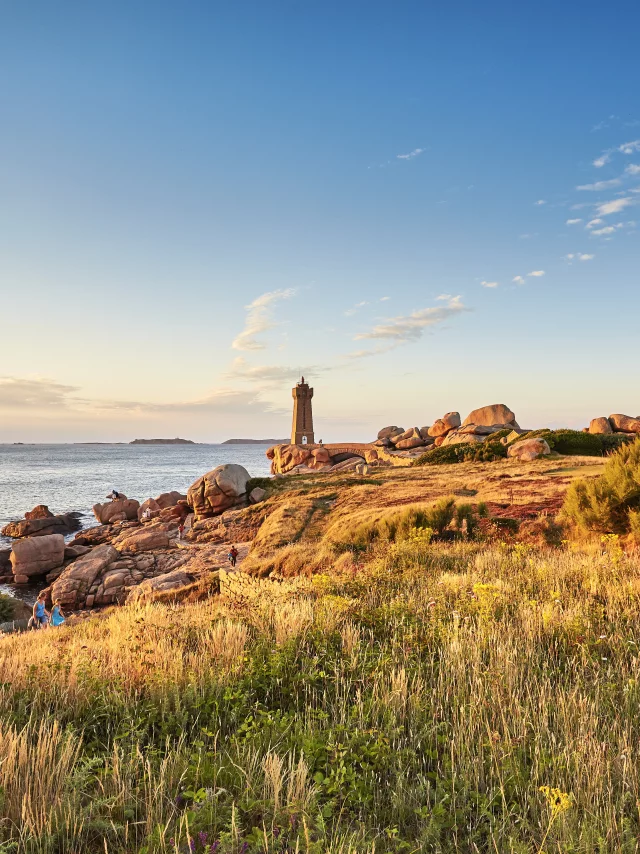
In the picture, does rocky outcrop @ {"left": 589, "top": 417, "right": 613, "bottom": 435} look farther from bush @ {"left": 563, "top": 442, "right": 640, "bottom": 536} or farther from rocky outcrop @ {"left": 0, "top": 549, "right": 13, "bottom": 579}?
rocky outcrop @ {"left": 0, "top": 549, "right": 13, "bottom": 579}

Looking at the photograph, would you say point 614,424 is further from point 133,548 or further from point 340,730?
point 340,730

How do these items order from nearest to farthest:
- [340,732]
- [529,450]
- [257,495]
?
[340,732], [529,450], [257,495]

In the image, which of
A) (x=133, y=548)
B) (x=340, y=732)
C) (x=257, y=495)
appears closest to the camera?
(x=340, y=732)

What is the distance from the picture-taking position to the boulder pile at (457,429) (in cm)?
4272

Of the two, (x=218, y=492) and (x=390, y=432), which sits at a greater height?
(x=390, y=432)

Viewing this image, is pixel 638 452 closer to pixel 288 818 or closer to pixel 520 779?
pixel 520 779

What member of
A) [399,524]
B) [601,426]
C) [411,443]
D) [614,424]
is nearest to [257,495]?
[399,524]

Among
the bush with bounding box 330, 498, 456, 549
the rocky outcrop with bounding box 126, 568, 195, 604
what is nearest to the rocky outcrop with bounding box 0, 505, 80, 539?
the rocky outcrop with bounding box 126, 568, 195, 604

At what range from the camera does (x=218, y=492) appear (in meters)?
31.8

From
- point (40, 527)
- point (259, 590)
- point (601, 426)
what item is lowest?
point (40, 527)

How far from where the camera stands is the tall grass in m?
2.48

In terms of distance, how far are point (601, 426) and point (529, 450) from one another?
17538 mm

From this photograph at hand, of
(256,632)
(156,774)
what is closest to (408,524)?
(256,632)

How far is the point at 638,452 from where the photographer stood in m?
12.1
